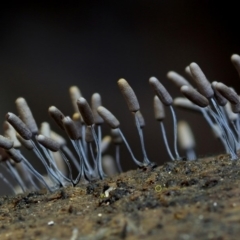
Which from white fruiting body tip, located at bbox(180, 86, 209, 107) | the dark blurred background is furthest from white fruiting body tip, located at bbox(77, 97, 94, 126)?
the dark blurred background

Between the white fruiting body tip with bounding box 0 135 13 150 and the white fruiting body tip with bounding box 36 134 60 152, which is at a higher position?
the white fruiting body tip with bounding box 0 135 13 150

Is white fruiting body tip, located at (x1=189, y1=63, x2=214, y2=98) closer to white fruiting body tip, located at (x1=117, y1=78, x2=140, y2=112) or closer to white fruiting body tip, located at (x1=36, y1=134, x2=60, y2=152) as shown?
white fruiting body tip, located at (x1=117, y1=78, x2=140, y2=112)

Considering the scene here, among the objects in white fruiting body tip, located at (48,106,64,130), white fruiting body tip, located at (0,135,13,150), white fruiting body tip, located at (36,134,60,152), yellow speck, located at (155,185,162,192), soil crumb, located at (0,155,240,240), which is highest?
white fruiting body tip, located at (48,106,64,130)

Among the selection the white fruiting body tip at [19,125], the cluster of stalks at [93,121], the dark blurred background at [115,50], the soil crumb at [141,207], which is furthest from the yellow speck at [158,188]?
the dark blurred background at [115,50]

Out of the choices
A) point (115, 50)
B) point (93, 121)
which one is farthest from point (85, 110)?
point (115, 50)

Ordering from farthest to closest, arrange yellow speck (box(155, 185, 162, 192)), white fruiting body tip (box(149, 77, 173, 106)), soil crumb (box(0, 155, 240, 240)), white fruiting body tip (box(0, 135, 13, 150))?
white fruiting body tip (box(149, 77, 173, 106)), white fruiting body tip (box(0, 135, 13, 150)), yellow speck (box(155, 185, 162, 192)), soil crumb (box(0, 155, 240, 240))

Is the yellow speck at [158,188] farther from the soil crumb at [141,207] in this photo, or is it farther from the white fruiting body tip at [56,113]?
the white fruiting body tip at [56,113]
